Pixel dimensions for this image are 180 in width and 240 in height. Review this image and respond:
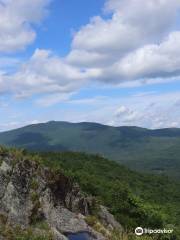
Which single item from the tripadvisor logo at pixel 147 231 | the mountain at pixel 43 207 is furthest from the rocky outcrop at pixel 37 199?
the tripadvisor logo at pixel 147 231

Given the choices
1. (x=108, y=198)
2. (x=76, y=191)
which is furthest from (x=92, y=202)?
(x=108, y=198)

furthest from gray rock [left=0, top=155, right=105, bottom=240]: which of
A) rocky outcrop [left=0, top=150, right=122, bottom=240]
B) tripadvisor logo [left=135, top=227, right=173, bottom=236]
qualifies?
tripadvisor logo [left=135, top=227, right=173, bottom=236]

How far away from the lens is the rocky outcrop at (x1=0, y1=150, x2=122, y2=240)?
3148 cm

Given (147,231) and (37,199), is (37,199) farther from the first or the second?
(147,231)

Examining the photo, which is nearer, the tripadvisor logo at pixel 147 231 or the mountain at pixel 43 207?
the mountain at pixel 43 207

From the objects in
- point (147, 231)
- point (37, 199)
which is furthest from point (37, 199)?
point (147, 231)

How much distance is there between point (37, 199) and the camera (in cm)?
3347

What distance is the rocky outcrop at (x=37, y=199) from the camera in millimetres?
31484

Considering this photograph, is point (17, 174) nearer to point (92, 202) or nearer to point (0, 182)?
point (0, 182)

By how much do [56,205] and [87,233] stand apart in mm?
3719

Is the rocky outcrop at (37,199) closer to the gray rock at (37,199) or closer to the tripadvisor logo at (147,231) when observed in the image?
the gray rock at (37,199)

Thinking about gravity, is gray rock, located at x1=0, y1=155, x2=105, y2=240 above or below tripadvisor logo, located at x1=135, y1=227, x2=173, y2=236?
above

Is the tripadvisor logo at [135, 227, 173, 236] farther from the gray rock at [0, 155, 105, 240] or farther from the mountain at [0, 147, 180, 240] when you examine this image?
the gray rock at [0, 155, 105, 240]

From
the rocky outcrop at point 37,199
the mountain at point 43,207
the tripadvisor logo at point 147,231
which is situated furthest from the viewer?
the tripadvisor logo at point 147,231
